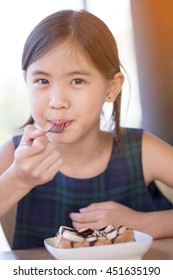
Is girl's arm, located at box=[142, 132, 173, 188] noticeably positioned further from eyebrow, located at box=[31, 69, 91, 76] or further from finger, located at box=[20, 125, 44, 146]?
finger, located at box=[20, 125, 44, 146]

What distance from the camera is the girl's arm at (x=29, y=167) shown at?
503mm

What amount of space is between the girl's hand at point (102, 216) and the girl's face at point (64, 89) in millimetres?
103

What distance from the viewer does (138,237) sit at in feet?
1.63

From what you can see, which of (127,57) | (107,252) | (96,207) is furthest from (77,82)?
(127,57)

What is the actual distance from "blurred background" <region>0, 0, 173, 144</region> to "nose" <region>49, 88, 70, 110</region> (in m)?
0.38

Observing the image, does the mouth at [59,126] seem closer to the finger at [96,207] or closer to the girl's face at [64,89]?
the girl's face at [64,89]

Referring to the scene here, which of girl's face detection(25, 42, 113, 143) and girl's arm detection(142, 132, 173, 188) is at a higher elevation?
girl's face detection(25, 42, 113, 143)

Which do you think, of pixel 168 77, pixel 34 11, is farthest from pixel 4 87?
pixel 168 77

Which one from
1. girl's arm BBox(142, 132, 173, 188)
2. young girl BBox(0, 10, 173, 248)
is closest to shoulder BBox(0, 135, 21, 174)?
young girl BBox(0, 10, 173, 248)

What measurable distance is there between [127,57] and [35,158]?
59cm

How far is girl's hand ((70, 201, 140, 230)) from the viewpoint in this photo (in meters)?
0.60

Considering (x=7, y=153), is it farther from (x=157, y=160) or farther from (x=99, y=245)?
(x=99, y=245)
